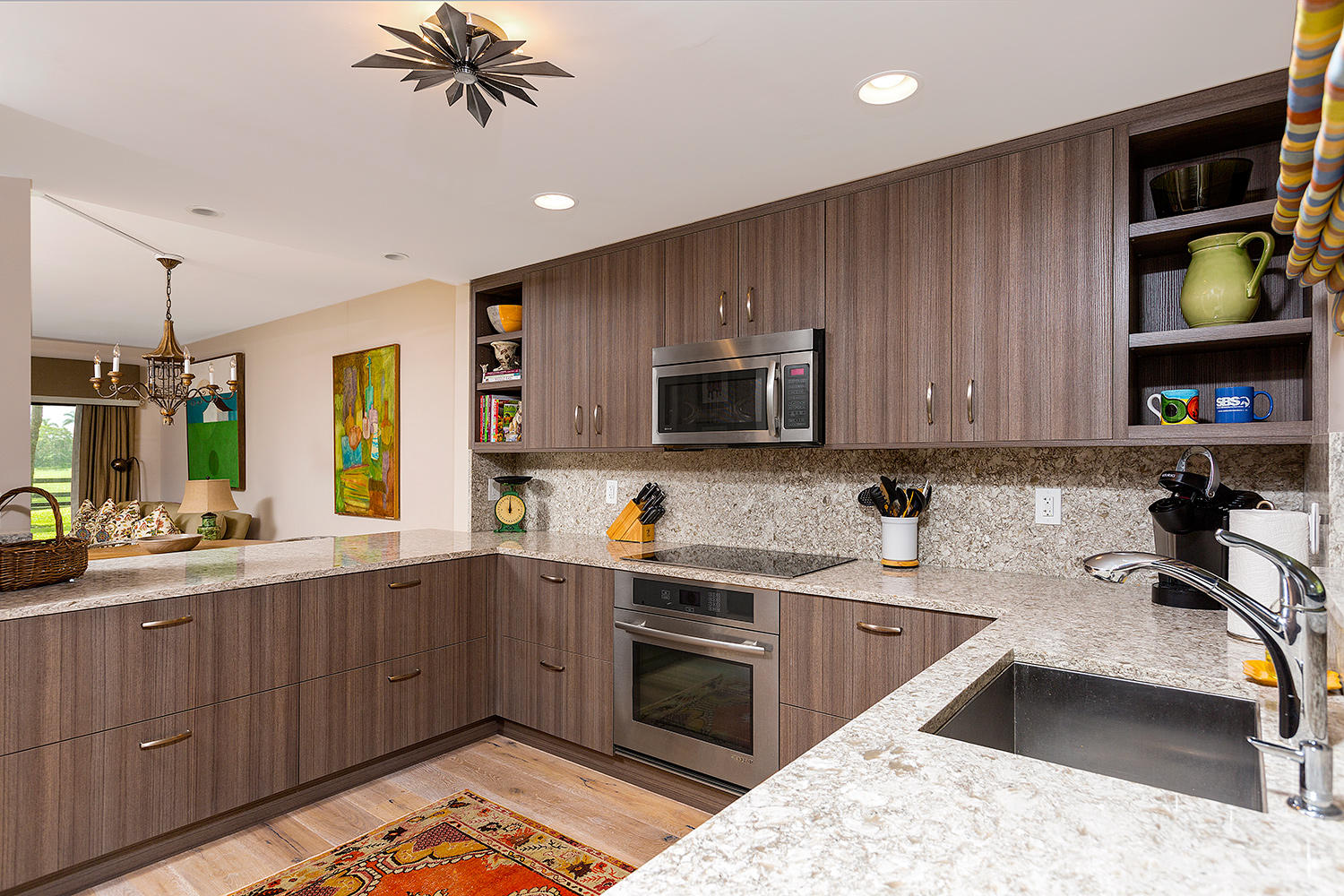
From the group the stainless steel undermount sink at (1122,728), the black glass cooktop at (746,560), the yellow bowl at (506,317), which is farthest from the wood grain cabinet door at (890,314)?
the yellow bowl at (506,317)

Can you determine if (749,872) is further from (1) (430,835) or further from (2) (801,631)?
(1) (430,835)

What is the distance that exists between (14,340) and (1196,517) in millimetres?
3523

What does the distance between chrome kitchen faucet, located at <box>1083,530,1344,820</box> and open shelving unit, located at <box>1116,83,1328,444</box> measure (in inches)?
43.9

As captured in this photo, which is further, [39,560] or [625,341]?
[625,341]

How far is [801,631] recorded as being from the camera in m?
2.29

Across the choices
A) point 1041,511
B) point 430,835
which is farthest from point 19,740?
point 1041,511

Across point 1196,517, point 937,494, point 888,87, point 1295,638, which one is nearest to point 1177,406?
point 1196,517

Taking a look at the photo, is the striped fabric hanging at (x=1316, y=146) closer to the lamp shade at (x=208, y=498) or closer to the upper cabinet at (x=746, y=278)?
the upper cabinet at (x=746, y=278)

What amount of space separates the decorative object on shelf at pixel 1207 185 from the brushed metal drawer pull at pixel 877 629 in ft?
4.52

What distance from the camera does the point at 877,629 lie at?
212 centimetres

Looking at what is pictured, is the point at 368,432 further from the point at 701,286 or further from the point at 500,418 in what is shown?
the point at 701,286

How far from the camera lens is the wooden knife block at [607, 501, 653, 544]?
3311 mm

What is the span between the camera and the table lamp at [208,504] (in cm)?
573

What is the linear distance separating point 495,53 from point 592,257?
1723 mm
